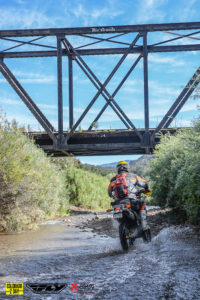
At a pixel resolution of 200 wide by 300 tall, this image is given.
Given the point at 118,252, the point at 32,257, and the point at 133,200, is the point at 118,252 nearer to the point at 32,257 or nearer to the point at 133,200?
the point at 133,200

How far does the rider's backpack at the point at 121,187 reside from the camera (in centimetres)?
700

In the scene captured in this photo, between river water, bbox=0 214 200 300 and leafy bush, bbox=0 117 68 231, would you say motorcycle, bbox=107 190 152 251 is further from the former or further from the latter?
leafy bush, bbox=0 117 68 231

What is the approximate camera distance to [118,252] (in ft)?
21.9

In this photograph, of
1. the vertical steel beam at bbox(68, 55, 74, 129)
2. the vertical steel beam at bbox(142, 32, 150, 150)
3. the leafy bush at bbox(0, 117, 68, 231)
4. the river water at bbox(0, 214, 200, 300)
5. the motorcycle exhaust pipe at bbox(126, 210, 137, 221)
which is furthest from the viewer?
the vertical steel beam at bbox(68, 55, 74, 129)

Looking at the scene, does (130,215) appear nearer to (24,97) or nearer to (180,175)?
(180,175)

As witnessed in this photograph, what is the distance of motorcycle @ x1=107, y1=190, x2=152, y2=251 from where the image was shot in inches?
264

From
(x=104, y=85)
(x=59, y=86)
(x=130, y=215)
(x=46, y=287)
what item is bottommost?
(x=46, y=287)

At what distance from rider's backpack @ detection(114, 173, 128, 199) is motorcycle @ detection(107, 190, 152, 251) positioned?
120 mm

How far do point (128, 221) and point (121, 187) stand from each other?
70 centimetres

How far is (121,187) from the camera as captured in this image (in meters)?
7.03

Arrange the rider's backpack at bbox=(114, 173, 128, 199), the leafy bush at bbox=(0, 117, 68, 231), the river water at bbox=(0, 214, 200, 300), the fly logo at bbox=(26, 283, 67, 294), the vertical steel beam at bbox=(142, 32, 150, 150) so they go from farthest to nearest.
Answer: the vertical steel beam at bbox=(142, 32, 150, 150) → the leafy bush at bbox=(0, 117, 68, 231) → the rider's backpack at bbox=(114, 173, 128, 199) → the fly logo at bbox=(26, 283, 67, 294) → the river water at bbox=(0, 214, 200, 300)

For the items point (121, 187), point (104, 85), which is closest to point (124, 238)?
point (121, 187)

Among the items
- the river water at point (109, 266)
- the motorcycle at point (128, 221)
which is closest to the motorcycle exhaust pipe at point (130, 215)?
the motorcycle at point (128, 221)

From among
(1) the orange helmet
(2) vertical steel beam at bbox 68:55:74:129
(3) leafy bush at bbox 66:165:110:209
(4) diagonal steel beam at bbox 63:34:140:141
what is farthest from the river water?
(3) leafy bush at bbox 66:165:110:209
